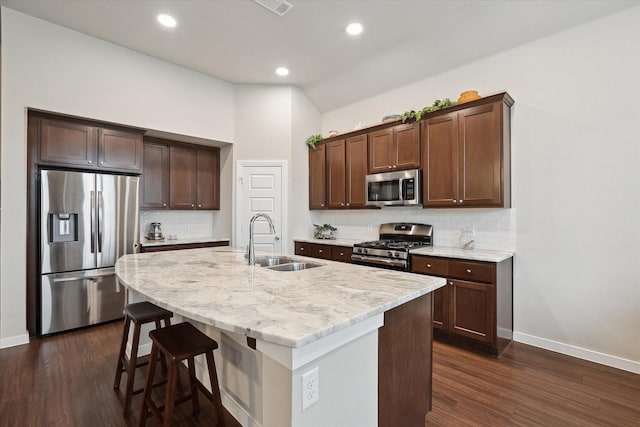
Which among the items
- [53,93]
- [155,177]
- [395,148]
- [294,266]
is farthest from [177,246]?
[395,148]

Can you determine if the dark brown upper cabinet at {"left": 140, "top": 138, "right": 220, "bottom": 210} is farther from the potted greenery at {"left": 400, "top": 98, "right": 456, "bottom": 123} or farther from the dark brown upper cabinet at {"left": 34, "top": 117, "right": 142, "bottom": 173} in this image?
the potted greenery at {"left": 400, "top": 98, "right": 456, "bottom": 123}

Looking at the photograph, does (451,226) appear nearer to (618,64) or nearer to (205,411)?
(618,64)

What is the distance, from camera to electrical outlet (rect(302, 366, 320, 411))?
42.4 inches

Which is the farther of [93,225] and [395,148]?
[395,148]

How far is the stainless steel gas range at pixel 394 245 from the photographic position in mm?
3402

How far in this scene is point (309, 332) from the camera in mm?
981

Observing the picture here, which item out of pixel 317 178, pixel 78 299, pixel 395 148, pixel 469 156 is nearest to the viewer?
pixel 469 156

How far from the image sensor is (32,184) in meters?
3.24

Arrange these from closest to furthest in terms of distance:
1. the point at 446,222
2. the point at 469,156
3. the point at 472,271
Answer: the point at 472,271 < the point at 469,156 < the point at 446,222

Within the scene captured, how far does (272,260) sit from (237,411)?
1080 mm

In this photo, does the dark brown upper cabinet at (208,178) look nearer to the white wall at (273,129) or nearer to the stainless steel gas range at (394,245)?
the white wall at (273,129)

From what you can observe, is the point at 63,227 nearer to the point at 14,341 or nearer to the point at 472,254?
the point at 14,341

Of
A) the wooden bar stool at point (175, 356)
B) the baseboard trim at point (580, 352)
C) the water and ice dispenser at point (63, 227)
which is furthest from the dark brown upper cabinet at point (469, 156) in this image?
the water and ice dispenser at point (63, 227)

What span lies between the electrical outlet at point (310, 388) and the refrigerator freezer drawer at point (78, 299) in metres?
3.61
